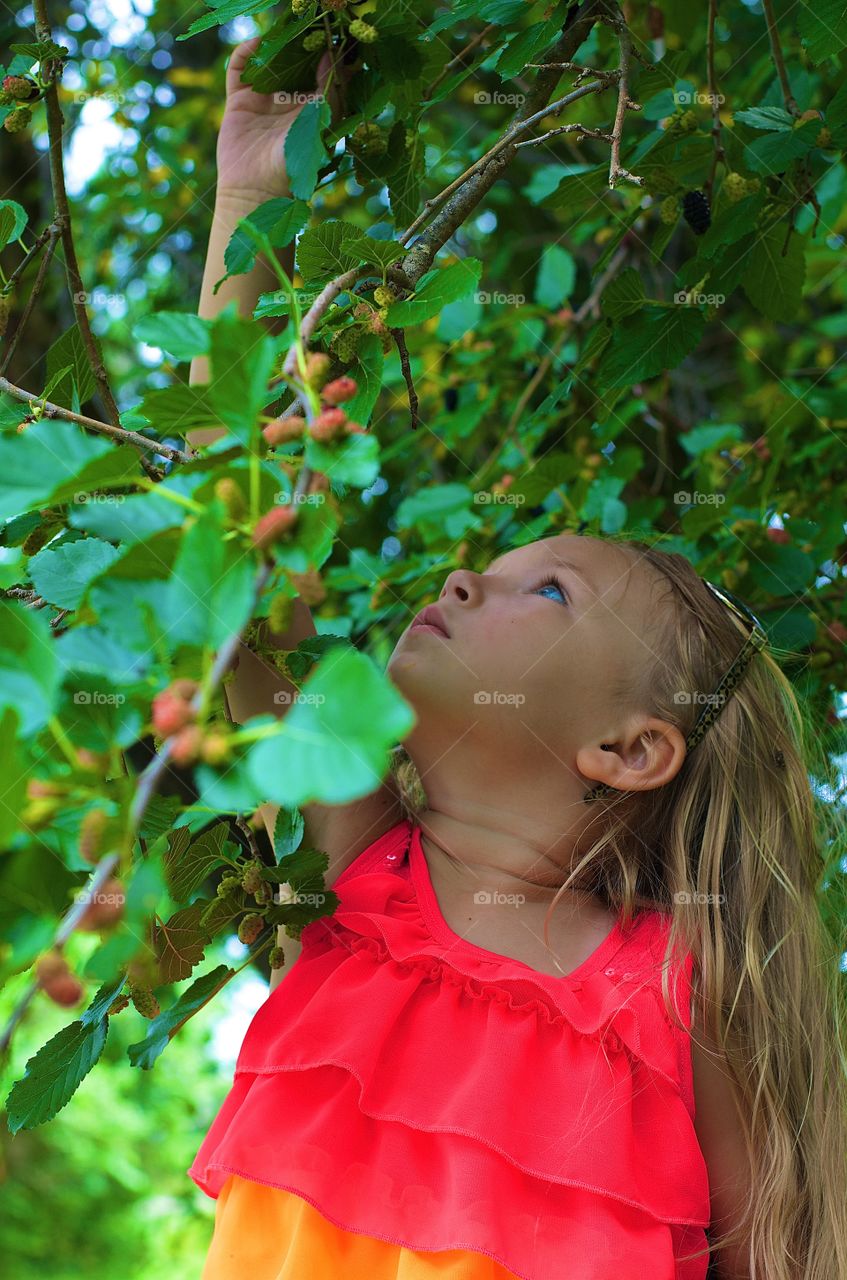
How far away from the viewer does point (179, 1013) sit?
2.58 feet

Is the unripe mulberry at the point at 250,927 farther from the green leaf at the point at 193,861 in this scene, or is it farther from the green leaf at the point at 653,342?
the green leaf at the point at 653,342

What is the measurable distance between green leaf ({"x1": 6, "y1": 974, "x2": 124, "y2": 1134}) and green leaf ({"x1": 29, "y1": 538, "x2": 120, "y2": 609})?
1.00 feet

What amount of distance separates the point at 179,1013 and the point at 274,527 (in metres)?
0.46

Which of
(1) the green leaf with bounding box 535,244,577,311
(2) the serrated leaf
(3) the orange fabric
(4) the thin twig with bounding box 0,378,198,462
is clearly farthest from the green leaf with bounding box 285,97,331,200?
(1) the green leaf with bounding box 535,244,577,311

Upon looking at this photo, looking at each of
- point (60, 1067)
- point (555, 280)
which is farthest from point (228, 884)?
point (555, 280)

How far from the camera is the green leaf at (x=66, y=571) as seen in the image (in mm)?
580

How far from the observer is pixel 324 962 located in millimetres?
1029

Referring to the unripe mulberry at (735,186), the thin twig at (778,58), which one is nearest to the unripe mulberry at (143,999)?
the unripe mulberry at (735,186)

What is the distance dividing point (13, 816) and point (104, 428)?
0.30m

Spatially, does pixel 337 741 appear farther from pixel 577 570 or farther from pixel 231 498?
pixel 577 570

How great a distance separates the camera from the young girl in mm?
916

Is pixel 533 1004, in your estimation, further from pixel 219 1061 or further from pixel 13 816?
pixel 219 1061

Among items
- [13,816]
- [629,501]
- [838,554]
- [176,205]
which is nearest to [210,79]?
[176,205]

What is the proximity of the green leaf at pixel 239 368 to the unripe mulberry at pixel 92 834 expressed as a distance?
0.16m
